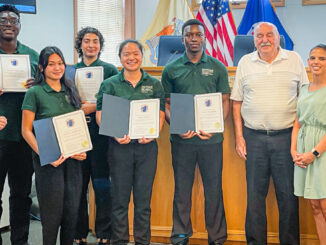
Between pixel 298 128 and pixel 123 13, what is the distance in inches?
171

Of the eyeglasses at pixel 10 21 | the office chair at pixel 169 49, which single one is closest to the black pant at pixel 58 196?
the eyeglasses at pixel 10 21

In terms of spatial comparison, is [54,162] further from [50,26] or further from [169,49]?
[50,26]

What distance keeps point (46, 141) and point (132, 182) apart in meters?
0.66

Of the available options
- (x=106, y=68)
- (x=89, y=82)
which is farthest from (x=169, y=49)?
(x=89, y=82)

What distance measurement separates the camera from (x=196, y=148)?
98.2 inches

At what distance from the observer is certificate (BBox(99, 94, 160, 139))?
2326 millimetres

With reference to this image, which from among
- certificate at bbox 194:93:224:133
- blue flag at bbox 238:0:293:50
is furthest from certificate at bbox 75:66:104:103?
blue flag at bbox 238:0:293:50

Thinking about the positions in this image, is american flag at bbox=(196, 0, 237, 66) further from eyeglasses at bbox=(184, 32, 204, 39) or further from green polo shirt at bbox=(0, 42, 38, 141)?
green polo shirt at bbox=(0, 42, 38, 141)

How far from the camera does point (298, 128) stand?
7.67 feet

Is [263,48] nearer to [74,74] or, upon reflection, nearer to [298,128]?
[298,128]

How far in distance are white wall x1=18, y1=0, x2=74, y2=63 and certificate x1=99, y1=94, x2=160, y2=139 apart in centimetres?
306

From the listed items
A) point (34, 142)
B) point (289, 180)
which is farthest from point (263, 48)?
point (34, 142)

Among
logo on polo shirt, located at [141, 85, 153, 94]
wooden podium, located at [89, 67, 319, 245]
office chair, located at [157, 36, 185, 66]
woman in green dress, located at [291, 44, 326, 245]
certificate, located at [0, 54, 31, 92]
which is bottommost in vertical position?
wooden podium, located at [89, 67, 319, 245]

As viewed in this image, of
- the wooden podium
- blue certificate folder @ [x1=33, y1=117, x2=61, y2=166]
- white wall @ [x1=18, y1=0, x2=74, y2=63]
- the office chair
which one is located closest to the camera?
blue certificate folder @ [x1=33, y1=117, x2=61, y2=166]
